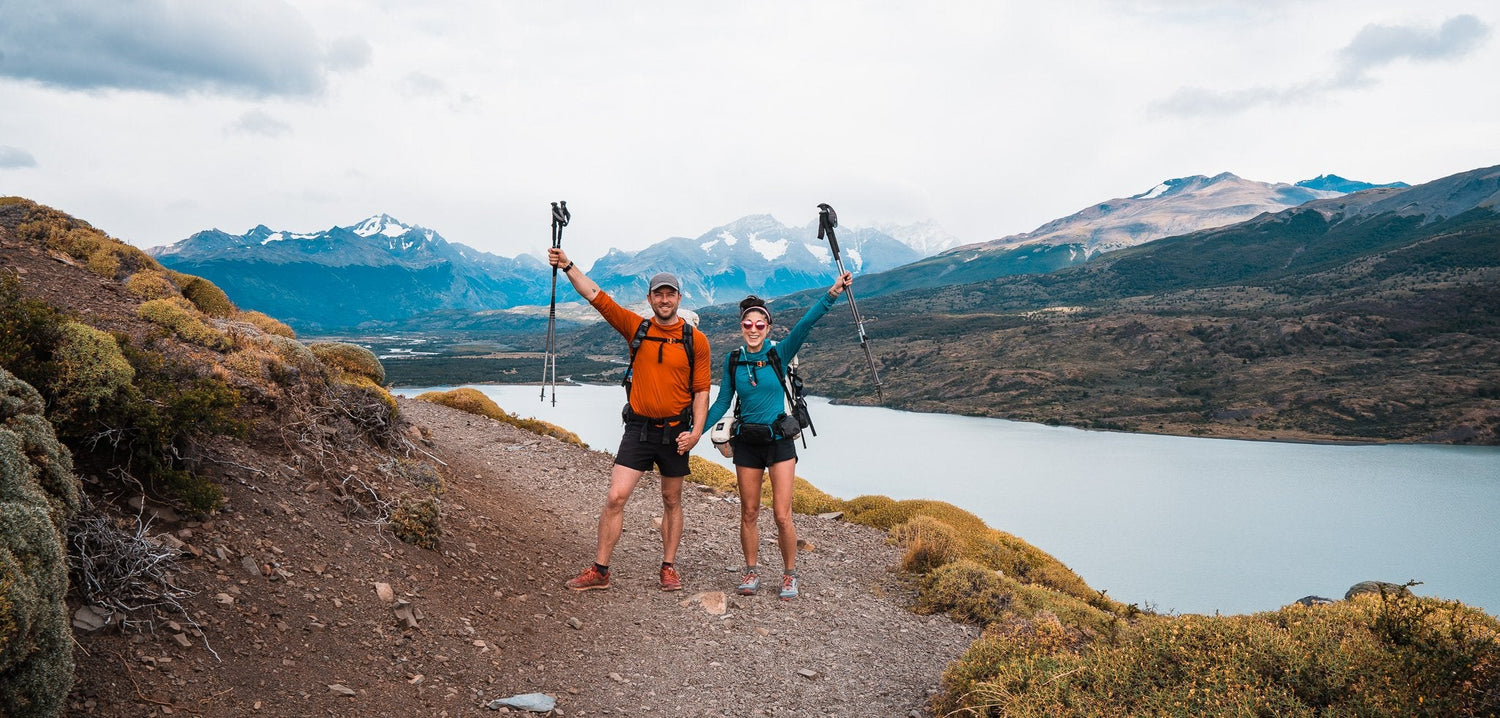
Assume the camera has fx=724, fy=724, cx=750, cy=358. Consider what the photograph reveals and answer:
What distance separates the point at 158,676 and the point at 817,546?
7.83m

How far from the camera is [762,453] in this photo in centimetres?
653

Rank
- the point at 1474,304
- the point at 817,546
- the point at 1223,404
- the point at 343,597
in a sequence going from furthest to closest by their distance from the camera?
the point at 1474,304, the point at 1223,404, the point at 817,546, the point at 343,597

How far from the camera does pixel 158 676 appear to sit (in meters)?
3.74

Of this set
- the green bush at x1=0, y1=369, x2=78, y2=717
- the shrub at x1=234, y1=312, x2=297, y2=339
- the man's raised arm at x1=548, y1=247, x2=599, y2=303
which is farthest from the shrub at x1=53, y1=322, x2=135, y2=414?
the shrub at x1=234, y1=312, x2=297, y2=339

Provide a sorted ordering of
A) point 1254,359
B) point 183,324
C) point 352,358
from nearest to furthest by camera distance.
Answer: point 183,324 < point 352,358 < point 1254,359

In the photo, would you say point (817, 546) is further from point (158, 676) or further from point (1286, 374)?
point (1286, 374)

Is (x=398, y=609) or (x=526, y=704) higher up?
(x=398, y=609)

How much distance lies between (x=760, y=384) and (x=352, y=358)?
10783mm

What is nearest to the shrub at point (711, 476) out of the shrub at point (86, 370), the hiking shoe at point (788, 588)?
the hiking shoe at point (788, 588)

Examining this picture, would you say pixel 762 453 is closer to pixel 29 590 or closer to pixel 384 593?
pixel 384 593

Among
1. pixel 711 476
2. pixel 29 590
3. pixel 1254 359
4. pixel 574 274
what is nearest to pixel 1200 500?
pixel 711 476

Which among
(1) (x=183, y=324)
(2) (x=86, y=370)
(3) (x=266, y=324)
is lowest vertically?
(2) (x=86, y=370)

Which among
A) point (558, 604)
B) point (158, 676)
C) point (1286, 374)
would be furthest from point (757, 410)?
point (1286, 374)

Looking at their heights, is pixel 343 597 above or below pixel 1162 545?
above
